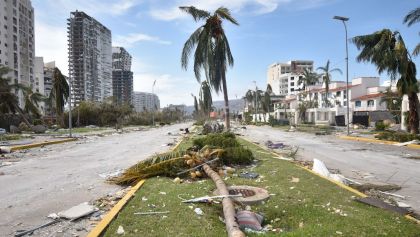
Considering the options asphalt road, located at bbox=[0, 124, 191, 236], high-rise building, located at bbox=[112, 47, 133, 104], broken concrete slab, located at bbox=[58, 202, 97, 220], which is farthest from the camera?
high-rise building, located at bbox=[112, 47, 133, 104]

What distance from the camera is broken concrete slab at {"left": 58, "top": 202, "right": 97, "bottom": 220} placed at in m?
7.27

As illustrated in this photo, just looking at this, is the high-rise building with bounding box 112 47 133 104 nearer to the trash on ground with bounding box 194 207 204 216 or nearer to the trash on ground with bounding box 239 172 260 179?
the trash on ground with bounding box 239 172 260 179

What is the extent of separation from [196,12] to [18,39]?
116958 mm

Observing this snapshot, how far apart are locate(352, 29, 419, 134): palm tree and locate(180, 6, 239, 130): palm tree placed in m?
14.3

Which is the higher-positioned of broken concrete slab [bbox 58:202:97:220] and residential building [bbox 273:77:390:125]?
residential building [bbox 273:77:390:125]

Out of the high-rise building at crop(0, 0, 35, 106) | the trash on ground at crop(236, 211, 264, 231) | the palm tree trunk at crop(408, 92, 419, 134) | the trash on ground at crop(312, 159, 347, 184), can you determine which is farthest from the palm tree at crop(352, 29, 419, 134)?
the high-rise building at crop(0, 0, 35, 106)

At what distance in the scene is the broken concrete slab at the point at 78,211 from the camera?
7.27 meters

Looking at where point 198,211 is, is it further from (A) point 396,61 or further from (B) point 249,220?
(A) point 396,61

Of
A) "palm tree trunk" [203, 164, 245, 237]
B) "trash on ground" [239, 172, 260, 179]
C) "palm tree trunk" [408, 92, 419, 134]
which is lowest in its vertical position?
"trash on ground" [239, 172, 260, 179]

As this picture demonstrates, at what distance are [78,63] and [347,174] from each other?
103072 mm

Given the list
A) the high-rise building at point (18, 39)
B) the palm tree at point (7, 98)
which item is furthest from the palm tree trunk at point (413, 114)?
the high-rise building at point (18, 39)

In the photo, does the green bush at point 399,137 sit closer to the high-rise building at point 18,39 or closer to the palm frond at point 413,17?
the palm frond at point 413,17

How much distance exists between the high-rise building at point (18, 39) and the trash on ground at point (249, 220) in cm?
11168

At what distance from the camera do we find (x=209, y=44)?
77.2ft
